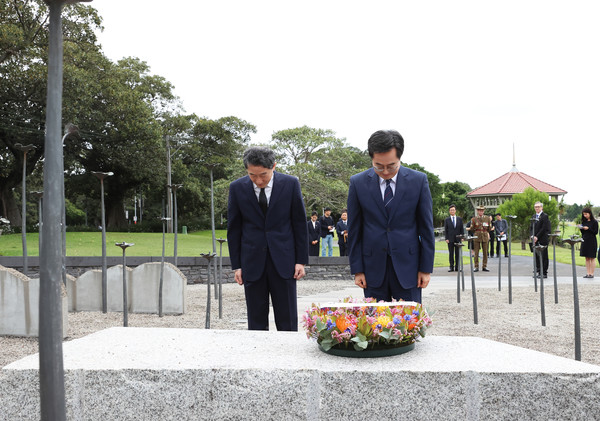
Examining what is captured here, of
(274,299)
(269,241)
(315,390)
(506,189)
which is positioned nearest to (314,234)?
(274,299)

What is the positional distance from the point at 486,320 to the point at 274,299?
439 cm

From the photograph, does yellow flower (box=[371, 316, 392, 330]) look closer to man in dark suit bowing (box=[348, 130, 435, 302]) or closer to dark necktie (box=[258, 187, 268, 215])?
man in dark suit bowing (box=[348, 130, 435, 302])

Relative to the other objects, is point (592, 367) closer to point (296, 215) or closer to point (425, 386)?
point (425, 386)

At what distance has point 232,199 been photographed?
4289mm

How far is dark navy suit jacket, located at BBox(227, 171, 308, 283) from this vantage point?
4.20 metres

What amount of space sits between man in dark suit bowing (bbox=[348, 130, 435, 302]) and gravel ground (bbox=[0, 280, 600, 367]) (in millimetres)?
2631

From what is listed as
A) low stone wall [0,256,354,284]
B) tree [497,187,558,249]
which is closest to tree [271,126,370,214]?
tree [497,187,558,249]

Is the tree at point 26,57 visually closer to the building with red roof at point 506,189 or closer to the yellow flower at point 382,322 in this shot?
the yellow flower at point 382,322

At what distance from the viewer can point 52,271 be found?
2.00 meters

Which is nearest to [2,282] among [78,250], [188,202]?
[78,250]

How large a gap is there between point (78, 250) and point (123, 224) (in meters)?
19.4

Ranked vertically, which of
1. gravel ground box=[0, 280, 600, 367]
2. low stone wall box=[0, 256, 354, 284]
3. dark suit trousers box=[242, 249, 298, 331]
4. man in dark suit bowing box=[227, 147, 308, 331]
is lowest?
gravel ground box=[0, 280, 600, 367]

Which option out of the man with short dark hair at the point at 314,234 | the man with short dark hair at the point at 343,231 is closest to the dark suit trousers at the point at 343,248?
the man with short dark hair at the point at 343,231

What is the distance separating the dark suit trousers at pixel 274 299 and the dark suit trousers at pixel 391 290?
723 millimetres
